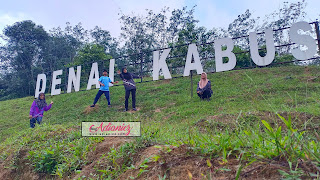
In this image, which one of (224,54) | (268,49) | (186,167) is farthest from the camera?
Answer: (224,54)

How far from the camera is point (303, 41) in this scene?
643cm

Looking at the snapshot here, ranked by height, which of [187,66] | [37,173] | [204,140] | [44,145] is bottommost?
[37,173]

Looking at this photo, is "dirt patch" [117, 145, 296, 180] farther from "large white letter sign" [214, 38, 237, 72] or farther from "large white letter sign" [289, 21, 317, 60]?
"large white letter sign" [289, 21, 317, 60]

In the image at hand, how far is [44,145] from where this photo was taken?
9.55ft

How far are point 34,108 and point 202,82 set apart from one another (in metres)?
5.12

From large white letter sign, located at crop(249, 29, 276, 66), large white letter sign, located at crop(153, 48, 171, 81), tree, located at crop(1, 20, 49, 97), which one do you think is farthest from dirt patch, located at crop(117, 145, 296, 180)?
tree, located at crop(1, 20, 49, 97)

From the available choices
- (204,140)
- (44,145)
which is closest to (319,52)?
(204,140)

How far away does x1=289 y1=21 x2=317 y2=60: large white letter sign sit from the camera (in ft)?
20.6

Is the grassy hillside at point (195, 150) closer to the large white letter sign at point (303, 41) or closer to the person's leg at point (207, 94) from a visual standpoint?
the person's leg at point (207, 94)

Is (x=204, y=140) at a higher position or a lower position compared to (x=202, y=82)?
lower

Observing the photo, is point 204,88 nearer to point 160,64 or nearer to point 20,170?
point 160,64

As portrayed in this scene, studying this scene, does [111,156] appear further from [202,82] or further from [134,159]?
[202,82]

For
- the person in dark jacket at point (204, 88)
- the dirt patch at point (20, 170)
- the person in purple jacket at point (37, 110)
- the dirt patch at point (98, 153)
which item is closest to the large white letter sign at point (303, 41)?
the person in dark jacket at point (204, 88)

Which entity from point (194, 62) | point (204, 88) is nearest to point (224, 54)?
point (194, 62)
